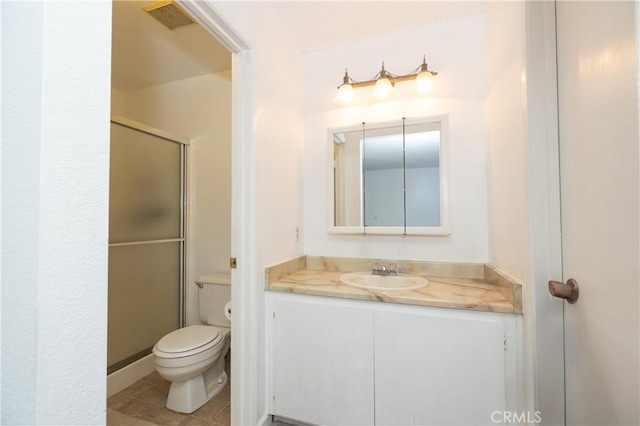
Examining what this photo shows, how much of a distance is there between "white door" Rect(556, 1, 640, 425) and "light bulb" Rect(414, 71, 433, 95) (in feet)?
2.30

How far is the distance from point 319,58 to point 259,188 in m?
1.15

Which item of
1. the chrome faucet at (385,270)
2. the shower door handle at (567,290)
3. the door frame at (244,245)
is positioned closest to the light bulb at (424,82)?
the door frame at (244,245)

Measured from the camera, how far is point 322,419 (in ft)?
4.52

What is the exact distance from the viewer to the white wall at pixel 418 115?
5.29 feet

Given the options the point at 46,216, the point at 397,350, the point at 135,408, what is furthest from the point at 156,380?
the point at 46,216

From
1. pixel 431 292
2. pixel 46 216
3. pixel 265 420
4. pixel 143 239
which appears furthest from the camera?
pixel 143 239

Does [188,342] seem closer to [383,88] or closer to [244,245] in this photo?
[244,245]

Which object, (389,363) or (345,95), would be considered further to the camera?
(345,95)

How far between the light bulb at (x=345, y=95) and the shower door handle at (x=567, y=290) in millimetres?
1453

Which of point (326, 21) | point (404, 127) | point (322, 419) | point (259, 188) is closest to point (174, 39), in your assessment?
point (326, 21)

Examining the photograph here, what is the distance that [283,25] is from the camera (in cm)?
167

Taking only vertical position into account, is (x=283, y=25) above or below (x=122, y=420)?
above

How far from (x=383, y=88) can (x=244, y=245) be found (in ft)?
4.17

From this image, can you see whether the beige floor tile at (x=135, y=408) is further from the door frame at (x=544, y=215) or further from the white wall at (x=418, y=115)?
the door frame at (x=544, y=215)
